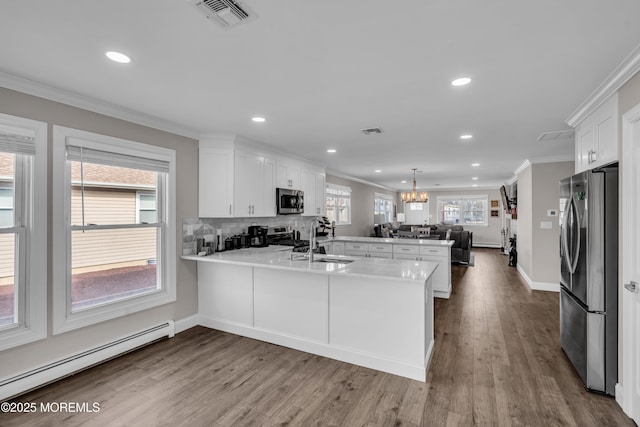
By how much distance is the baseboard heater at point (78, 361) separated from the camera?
2.41 meters

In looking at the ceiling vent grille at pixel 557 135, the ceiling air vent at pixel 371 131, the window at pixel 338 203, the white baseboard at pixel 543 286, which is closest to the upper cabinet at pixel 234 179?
the ceiling air vent at pixel 371 131

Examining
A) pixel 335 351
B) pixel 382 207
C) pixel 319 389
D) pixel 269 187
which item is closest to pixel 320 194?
pixel 269 187

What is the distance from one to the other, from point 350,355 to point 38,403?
8.12 feet

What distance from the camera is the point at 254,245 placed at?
4.72m

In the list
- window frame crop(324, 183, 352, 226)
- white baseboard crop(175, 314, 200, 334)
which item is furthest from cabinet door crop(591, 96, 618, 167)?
window frame crop(324, 183, 352, 226)

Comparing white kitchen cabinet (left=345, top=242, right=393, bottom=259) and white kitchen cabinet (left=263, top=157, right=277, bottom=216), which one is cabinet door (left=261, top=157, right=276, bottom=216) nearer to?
white kitchen cabinet (left=263, top=157, right=277, bottom=216)

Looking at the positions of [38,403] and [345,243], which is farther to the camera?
[345,243]

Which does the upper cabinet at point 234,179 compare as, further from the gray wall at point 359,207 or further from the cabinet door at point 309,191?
the gray wall at point 359,207

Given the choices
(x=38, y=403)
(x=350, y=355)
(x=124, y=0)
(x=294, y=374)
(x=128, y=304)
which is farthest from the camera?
→ (x=128, y=304)

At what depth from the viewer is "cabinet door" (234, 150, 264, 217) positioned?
13.7 feet

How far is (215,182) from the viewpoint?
13.3 ft

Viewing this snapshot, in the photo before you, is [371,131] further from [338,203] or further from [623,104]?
[338,203]

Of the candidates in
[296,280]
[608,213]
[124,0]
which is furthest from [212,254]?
[608,213]

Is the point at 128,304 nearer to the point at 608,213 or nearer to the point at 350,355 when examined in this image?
the point at 350,355
